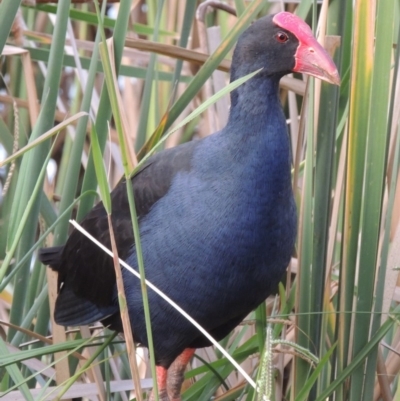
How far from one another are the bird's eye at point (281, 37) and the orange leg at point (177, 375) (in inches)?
28.2

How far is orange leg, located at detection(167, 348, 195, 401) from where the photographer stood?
1.68m

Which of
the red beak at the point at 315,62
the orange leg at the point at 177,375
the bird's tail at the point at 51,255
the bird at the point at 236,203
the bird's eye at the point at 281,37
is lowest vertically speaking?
the orange leg at the point at 177,375

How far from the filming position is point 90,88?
1.37m

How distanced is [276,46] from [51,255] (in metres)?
0.66

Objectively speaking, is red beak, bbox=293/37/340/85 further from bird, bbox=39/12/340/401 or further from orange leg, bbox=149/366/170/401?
orange leg, bbox=149/366/170/401

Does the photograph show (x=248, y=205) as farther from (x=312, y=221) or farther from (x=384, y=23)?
(x=384, y=23)

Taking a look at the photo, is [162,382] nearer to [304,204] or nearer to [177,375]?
[177,375]

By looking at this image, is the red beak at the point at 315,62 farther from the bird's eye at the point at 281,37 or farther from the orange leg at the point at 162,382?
the orange leg at the point at 162,382

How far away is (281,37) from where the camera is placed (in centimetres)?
135

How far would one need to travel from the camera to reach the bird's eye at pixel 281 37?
135 cm

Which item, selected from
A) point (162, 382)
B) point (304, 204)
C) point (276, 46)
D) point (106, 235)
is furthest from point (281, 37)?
point (162, 382)

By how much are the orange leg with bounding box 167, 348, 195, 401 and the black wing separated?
23 centimetres

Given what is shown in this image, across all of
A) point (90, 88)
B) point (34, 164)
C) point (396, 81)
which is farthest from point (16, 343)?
point (396, 81)

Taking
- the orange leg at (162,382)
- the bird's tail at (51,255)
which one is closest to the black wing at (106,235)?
the bird's tail at (51,255)
